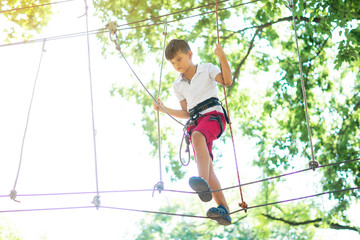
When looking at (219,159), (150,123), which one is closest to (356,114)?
(219,159)

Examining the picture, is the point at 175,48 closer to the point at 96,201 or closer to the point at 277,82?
the point at 96,201

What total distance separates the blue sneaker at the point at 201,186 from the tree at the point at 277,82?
139 inches

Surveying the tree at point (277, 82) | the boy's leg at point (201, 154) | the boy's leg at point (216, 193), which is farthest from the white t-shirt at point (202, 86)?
the tree at point (277, 82)

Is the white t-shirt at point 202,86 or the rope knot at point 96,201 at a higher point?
the white t-shirt at point 202,86

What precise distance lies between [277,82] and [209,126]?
4403 millimetres

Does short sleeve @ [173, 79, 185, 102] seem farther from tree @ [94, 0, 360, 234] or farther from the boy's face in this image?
tree @ [94, 0, 360, 234]

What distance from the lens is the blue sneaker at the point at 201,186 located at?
2.60 metres

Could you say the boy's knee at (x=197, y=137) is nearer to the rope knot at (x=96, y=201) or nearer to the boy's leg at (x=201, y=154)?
the boy's leg at (x=201, y=154)

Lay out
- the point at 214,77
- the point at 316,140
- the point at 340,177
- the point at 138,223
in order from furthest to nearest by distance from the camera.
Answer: the point at 138,223 < the point at 316,140 < the point at 340,177 < the point at 214,77

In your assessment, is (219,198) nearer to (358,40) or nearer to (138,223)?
(358,40)

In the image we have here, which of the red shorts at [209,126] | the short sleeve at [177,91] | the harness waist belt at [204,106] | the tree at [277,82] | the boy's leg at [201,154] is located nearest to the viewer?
the boy's leg at [201,154]

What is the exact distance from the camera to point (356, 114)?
7090 millimetres

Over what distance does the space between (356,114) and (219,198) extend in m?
4.90

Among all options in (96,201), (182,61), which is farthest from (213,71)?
(96,201)
